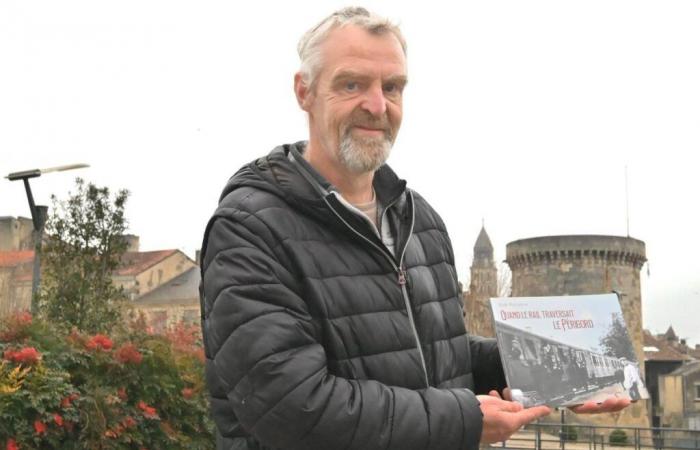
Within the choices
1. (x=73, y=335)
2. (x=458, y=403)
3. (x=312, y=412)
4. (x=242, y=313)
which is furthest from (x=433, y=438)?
(x=73, y=335)

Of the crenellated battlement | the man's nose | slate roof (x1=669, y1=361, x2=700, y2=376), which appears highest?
the crenellated battlement

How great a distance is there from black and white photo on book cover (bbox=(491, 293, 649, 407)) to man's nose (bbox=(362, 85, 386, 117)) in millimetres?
656

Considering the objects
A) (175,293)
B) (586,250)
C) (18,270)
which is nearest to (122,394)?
(586,250)

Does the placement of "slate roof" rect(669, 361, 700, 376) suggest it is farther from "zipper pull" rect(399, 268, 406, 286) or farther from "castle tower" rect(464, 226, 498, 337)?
"zipper pull" rect(399, 268, 406, 286)

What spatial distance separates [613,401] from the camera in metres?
2.61

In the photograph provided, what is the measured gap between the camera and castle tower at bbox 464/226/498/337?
119 ft

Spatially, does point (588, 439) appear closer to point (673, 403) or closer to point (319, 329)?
point (673, 403)

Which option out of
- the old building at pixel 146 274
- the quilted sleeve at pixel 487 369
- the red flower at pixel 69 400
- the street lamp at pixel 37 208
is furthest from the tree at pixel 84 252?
the old building at pixel 146 274

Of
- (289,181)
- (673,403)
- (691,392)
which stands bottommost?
(673,403)

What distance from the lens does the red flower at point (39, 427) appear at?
221 inches

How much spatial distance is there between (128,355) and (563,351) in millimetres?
4769

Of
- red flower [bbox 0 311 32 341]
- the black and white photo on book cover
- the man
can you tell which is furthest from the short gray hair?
red flower [bbox 0 311 32 341]

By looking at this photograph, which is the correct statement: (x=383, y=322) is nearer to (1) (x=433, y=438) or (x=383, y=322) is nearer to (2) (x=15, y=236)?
(1) (x=433, y=438)

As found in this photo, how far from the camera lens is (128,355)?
6723 millimetres
